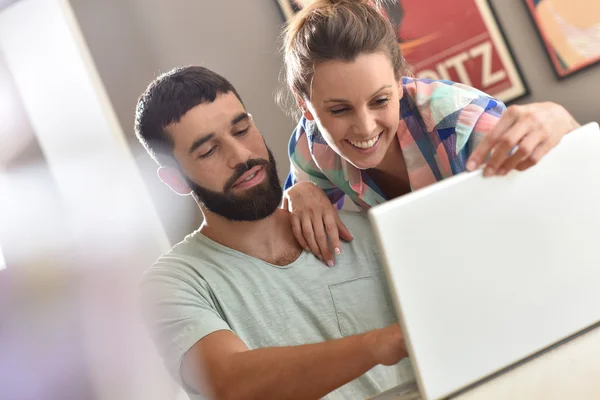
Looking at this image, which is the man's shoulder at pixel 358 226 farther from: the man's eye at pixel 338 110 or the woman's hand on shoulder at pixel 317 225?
the man's eye at pixel 338 110

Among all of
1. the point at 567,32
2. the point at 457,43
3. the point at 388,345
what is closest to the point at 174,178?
the point at 388,345

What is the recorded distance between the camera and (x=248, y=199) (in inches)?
41.4

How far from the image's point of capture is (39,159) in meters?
1.79

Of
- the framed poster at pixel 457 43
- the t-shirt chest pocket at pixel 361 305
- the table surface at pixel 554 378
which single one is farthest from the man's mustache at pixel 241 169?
the framed poster at pixel 457 43

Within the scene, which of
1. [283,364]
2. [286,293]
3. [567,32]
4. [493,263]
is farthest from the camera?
[567,32]

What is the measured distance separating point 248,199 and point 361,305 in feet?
0.95

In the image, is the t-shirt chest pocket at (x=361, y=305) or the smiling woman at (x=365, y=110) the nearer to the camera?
the smiling woman at (x=365, y=110)

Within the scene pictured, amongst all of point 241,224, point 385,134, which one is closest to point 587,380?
point 385,134

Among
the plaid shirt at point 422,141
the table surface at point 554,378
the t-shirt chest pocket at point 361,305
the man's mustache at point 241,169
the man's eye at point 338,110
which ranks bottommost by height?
the table surface at point 554,378

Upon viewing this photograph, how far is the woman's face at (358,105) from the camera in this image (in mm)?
908

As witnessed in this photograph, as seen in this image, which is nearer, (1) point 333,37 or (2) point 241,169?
(1) point 333,37

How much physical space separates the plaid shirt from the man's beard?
0.14m

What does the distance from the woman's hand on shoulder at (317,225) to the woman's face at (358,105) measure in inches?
4.3

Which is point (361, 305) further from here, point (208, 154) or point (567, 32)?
point (567, 32)
